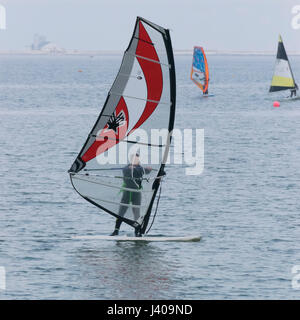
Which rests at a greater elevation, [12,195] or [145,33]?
[145,33]

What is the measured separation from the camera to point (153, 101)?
1067 inches

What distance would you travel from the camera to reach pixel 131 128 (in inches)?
1083

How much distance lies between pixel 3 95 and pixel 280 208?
327 ft

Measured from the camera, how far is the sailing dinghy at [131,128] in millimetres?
26828

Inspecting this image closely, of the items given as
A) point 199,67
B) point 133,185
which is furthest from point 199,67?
point 133,185

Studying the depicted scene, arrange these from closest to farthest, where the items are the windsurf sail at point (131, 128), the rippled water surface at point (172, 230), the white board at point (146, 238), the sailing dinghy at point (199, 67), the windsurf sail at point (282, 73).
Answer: the rippled water surface at point (172, 230) → the windsurf sail at point (131, 128) → the white board at point (146, 238) → the windsurf sail at point (282, 73) → the sailing dinghy at point (199, 67)

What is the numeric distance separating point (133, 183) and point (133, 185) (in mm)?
70

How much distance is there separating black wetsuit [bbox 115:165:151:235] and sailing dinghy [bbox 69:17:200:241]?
0.03 m

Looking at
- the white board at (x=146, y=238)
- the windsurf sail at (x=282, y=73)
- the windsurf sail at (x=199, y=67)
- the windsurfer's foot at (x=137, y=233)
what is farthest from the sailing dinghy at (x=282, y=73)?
the windsurfer's foot at (x=137, y=233)

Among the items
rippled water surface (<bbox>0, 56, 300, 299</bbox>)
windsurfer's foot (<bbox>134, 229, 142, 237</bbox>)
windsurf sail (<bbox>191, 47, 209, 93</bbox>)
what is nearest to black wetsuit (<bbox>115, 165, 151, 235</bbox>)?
windsurfer's foot (<bbox>134, 229, 142, 237</bbox>)

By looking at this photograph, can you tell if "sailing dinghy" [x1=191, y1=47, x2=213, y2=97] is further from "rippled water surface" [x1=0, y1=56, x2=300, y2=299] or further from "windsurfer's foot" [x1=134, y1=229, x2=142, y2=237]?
"windsurfer's foot" [x1=134, y1=229, x2=142, y2=237]

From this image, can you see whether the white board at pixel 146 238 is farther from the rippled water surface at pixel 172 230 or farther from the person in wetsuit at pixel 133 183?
the person in wetsuit at pixel 133 183
